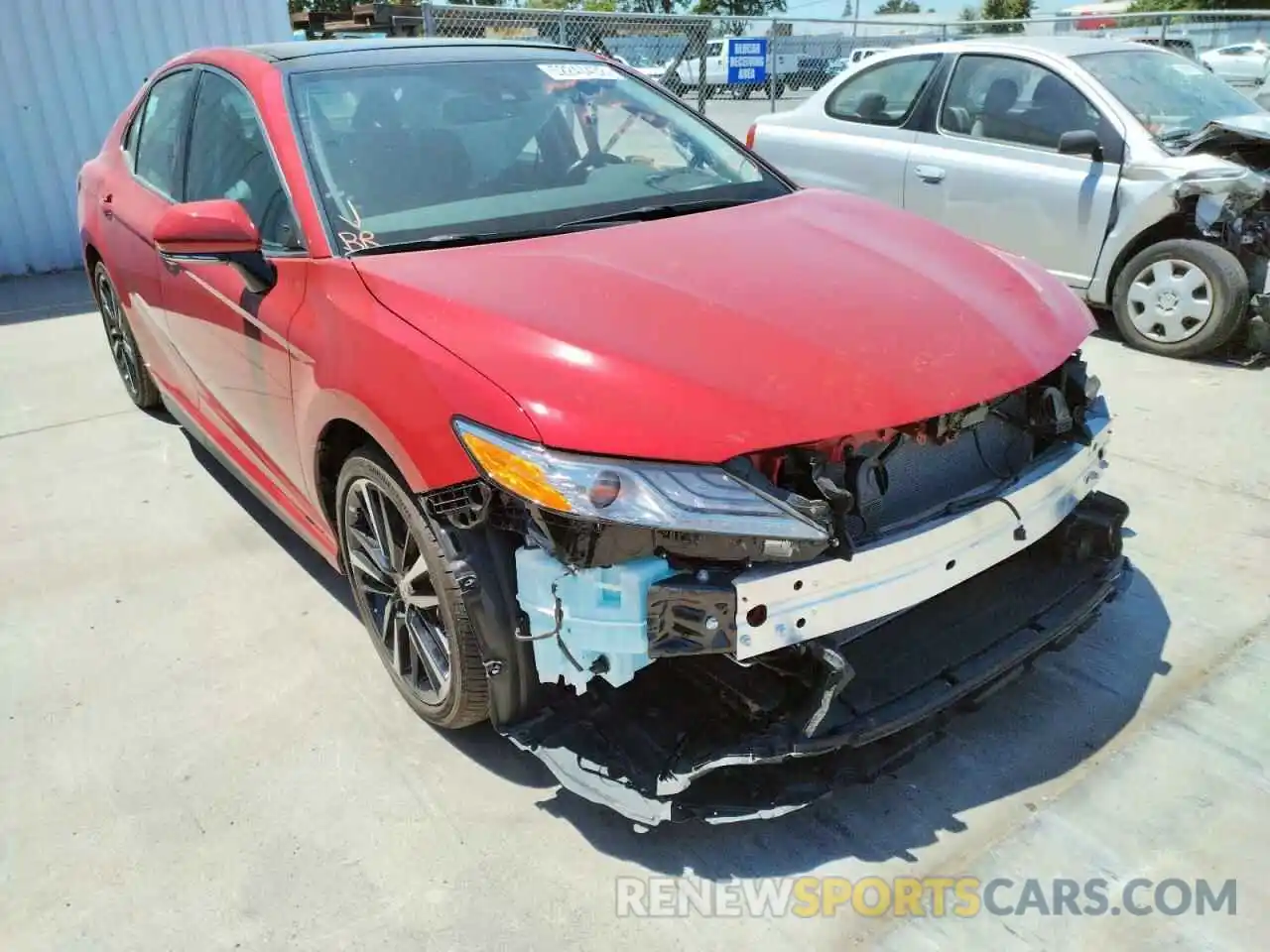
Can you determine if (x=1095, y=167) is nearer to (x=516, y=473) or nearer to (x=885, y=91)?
(x=885, y=91)

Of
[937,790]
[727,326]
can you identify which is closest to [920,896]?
[937,790]

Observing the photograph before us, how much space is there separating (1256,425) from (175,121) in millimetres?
4793

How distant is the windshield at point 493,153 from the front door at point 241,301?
195 mm

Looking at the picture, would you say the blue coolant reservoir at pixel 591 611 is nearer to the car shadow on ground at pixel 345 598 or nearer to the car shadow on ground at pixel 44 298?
the car shadow on ground at pixel 345 598

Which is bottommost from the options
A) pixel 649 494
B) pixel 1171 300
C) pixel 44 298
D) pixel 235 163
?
pixel 44 298

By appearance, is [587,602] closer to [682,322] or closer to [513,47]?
[682,322]

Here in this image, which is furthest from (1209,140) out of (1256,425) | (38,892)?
(38,892)

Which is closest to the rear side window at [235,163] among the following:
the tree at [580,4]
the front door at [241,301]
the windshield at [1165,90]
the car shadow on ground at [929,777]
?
the front door at [241,301]

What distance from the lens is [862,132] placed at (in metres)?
6.49

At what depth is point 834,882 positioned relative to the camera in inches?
85.4

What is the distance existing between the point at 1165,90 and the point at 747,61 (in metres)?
7.73

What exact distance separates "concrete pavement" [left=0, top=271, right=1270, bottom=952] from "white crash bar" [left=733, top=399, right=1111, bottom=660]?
1.94 feet

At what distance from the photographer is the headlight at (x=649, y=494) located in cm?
189

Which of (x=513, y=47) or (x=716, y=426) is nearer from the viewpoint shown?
(x=716, y=426)
